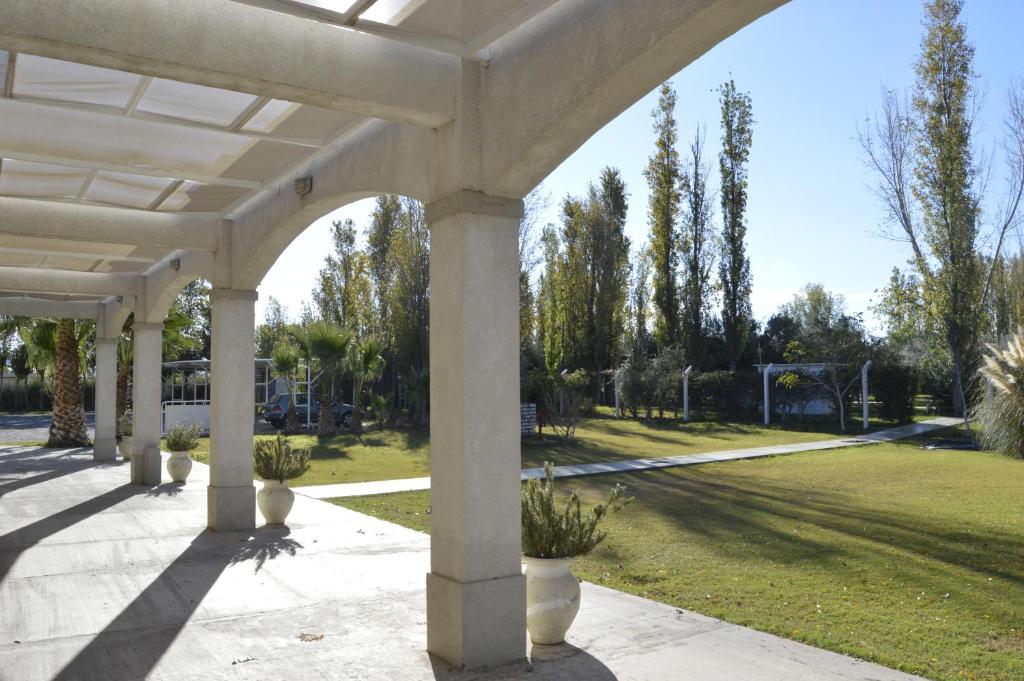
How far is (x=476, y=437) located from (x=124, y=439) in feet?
55.8

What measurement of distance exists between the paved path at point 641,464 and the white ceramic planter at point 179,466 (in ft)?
7.67

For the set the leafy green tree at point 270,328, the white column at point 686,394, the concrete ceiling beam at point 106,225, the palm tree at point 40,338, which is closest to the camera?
the concrete ceiling beam at point 106,225

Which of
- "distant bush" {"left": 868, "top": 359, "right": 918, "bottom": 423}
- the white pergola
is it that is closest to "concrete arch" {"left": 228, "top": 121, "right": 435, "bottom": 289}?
the white pergola

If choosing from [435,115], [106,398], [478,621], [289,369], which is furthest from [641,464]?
[289,369]

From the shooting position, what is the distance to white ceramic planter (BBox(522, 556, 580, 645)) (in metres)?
5.54

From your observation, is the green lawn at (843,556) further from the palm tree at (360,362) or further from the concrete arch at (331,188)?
the palm tree at (360,362)

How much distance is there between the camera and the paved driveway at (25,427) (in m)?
28.6

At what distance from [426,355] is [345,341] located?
5.42 m

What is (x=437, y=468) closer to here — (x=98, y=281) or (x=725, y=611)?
(x=725, y=611)

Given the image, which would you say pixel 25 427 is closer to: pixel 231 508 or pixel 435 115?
pixel 231 508

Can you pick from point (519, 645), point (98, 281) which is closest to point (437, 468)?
point (519, 645)

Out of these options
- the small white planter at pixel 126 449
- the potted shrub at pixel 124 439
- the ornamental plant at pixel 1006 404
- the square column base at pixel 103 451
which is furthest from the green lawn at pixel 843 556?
the square column base at pixel 103 451

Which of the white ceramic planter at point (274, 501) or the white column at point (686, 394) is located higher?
the white column at point (686, 394)

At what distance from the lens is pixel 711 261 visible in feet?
123
